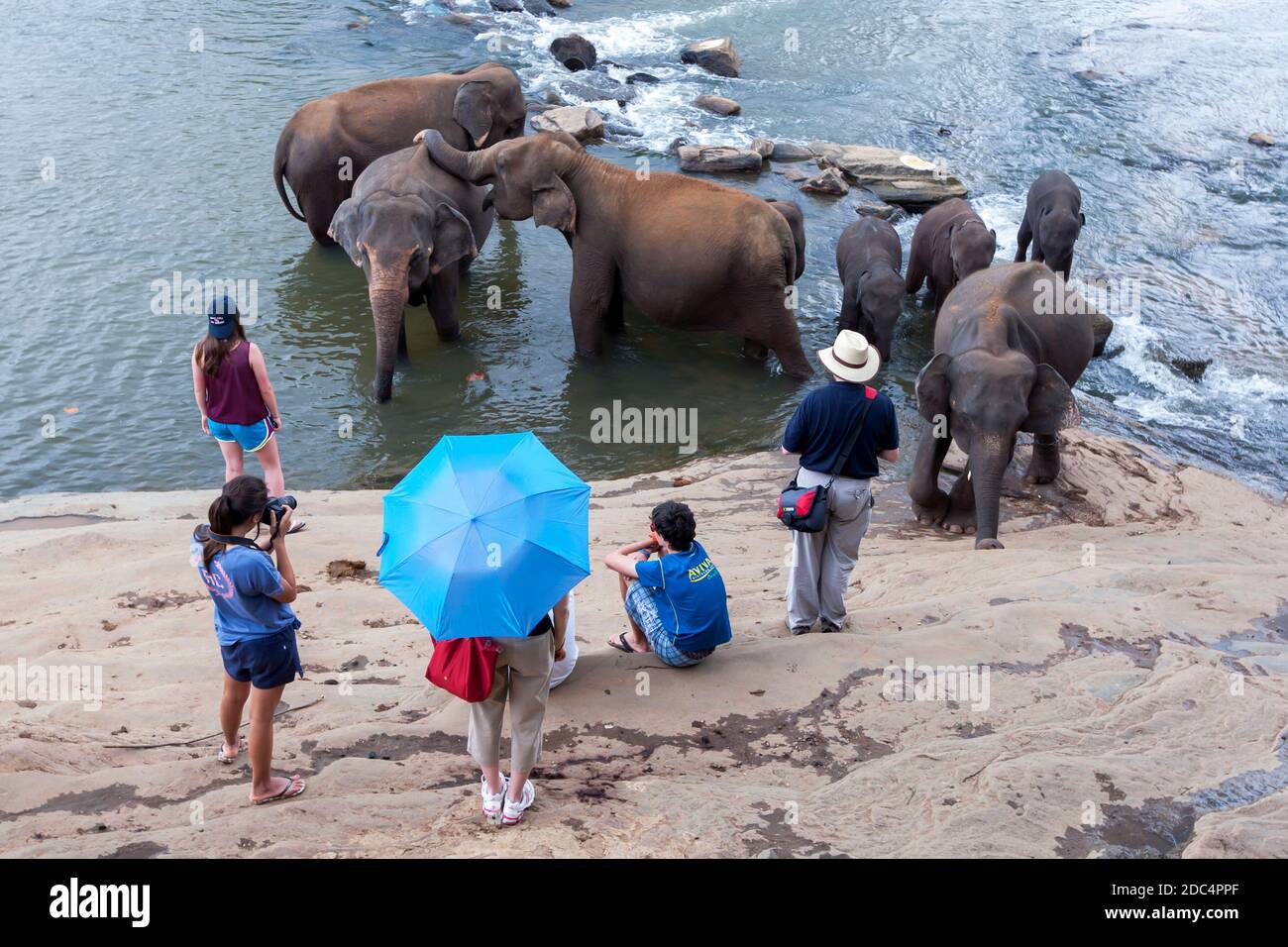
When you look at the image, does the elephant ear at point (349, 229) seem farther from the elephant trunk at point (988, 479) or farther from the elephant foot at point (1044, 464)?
the elephant foot at point (1044, 464)

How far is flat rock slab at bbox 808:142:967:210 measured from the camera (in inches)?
626

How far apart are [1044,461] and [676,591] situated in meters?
5.18

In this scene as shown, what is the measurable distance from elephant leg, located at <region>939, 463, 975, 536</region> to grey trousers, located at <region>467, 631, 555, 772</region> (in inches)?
200

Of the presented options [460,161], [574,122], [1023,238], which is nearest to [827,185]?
[1023,238]

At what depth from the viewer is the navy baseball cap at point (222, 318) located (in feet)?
22.4

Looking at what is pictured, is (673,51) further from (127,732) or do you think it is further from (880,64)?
(127,732)

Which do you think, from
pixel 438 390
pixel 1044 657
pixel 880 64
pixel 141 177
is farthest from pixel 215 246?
pixel 880 64

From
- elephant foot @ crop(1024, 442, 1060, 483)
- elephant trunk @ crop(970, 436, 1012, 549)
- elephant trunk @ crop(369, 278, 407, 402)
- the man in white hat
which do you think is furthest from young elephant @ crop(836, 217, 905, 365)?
the man in white hat

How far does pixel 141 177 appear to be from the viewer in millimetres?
14219

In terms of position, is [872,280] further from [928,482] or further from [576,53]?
[576,53]

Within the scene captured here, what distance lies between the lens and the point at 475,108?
42.8 feet

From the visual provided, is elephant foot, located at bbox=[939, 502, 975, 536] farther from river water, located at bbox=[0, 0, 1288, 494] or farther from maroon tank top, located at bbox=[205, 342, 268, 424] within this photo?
maroon tank top, located at bbox=[205, 342, 268, 424]

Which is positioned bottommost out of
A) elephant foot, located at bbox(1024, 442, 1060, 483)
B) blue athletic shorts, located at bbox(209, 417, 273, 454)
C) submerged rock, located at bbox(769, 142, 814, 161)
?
elephant foot, located at bbox(1024, 442, 1060, 483)

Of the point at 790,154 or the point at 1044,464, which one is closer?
the point at 1044,464
